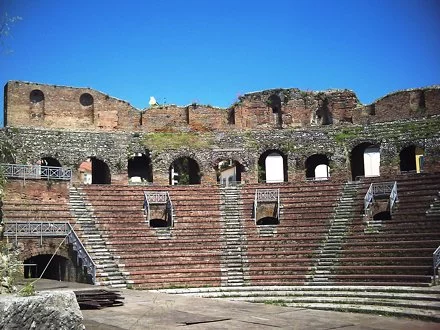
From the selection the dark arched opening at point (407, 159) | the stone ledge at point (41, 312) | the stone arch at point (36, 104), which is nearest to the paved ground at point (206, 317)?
the stone ledge at point (41, 312)

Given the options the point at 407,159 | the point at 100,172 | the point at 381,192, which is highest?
the point at 407,159

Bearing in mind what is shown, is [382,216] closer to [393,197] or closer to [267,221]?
[393,197]

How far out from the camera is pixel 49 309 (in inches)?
205

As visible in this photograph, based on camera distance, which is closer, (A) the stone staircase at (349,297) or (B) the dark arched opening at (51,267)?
(A) the stone staircase at (349,297)

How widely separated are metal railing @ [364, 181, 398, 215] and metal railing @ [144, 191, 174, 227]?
27.3 ft

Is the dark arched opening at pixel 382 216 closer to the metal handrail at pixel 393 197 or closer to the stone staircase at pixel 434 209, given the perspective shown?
the metal handrail at pixel 393 197

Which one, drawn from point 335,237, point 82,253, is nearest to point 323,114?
point 335,237

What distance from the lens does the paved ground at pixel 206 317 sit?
7812 millimetres

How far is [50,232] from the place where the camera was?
739 inches

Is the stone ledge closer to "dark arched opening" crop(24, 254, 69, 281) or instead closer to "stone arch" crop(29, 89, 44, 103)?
"dark arched opening" crop(24, 254, 69, 281)

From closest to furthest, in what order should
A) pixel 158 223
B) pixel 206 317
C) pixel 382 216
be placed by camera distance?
pixel 206 317 → pixel 382 216 → pixel 158 223

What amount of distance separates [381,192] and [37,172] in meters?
15.0

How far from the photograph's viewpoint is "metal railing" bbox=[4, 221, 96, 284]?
57.8ft

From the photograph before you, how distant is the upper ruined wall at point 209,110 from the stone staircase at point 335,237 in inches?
223
